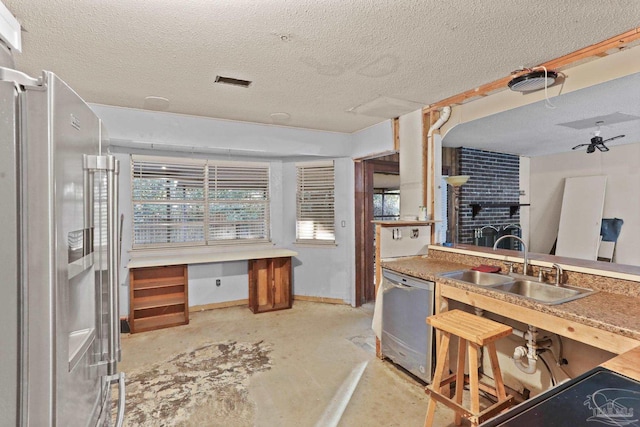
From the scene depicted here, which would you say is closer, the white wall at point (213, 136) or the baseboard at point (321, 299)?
the white wall at point (213, 136)

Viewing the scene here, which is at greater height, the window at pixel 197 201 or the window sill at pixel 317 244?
the window at pixel 197 201

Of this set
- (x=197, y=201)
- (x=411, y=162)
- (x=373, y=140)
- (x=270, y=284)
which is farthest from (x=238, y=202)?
(x=411, y=162)

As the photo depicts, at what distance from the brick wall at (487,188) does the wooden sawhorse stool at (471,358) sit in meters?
3.32

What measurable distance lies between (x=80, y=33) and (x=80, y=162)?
1546mm

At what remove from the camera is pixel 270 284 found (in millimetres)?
4371

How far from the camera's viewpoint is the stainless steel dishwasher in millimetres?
2465

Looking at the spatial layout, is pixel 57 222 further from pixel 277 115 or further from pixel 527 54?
pixel 277 115

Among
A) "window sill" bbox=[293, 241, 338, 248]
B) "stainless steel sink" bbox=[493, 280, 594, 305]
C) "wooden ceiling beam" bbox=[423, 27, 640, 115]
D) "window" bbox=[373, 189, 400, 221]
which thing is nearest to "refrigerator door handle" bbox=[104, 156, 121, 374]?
"stainless steel sink" bbox=[493, 280, 594, 305]

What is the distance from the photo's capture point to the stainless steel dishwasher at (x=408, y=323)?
8.09ft

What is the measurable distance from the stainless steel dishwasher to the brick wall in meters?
2.74

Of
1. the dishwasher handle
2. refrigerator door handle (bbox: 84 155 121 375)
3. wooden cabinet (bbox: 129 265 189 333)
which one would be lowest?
wooden cabinet (bbox: 129 265 189 333)

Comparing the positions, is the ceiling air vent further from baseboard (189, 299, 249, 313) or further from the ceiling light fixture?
baseboard (189, 299, 249, 313)

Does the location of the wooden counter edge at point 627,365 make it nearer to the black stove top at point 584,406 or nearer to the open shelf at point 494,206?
the black stove top at point 584,406

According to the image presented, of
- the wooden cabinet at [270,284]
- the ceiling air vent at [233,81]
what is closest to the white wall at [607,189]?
the wooden cabinet at [270,284]
